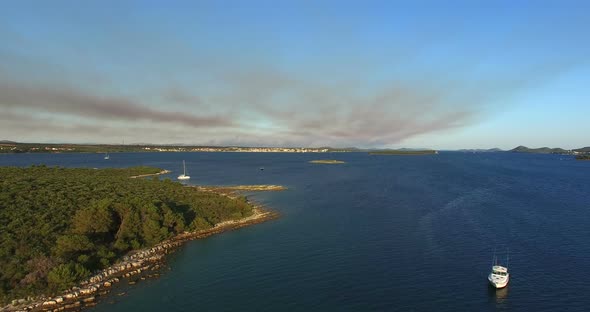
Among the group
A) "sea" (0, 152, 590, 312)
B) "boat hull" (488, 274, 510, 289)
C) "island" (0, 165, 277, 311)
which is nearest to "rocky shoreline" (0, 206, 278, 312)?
"island" (0, 165, 277, 311)

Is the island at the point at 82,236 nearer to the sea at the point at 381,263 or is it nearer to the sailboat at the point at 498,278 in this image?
the sea at the point at 381,263

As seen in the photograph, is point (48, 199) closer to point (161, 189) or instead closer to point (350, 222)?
point (161, 189)

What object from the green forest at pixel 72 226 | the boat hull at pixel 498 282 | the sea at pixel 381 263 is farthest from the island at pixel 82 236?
the boat hull at pixel 498 282

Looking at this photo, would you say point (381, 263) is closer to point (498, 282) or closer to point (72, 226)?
point (498, 282)

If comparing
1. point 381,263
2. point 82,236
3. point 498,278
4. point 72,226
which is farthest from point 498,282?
point 72,226

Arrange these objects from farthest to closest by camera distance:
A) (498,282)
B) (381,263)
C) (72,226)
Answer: (72,226), (381,263), (498,282)

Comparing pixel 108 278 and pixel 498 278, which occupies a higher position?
pixel 498 278
